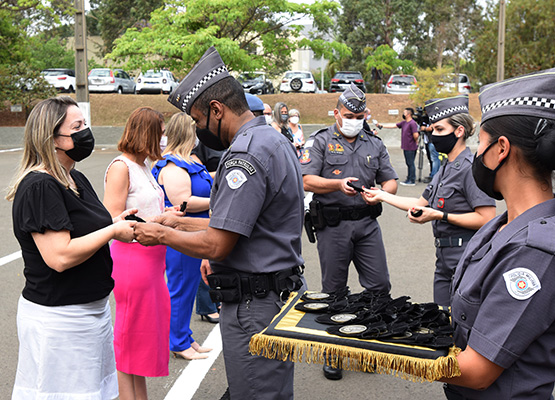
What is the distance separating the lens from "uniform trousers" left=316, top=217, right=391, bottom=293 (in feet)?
15.6

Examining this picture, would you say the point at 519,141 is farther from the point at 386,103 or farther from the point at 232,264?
the point at 386,103

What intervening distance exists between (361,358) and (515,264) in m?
0.61

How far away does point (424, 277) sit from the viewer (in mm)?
6855

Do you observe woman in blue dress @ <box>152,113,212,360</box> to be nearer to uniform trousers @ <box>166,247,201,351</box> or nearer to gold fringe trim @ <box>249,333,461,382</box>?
uniform trousers @ <box>166,247,201,351</box>

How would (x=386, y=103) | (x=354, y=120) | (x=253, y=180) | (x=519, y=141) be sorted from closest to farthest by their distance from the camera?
(x=519, y=141)
(x=253, y=180)
(x=354, y=120)
(x=386, y=103)

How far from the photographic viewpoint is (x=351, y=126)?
5000 mm

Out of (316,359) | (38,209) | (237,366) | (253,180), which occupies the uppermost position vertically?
(253,180)

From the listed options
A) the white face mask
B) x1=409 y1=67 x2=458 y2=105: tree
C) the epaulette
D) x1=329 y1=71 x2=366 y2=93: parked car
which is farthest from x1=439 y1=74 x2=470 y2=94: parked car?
the epaulette

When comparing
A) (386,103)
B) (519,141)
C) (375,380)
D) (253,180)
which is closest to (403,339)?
(519,141)

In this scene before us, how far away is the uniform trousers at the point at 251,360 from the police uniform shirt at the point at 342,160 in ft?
7.40

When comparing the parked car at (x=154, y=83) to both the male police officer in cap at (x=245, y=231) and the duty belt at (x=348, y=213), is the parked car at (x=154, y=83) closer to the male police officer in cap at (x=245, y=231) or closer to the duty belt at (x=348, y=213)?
the duty belt at (x=348, y=213)

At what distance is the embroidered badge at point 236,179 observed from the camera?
2.57m

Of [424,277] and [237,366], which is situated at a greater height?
[237,366]

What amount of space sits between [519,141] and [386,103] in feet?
94.3
